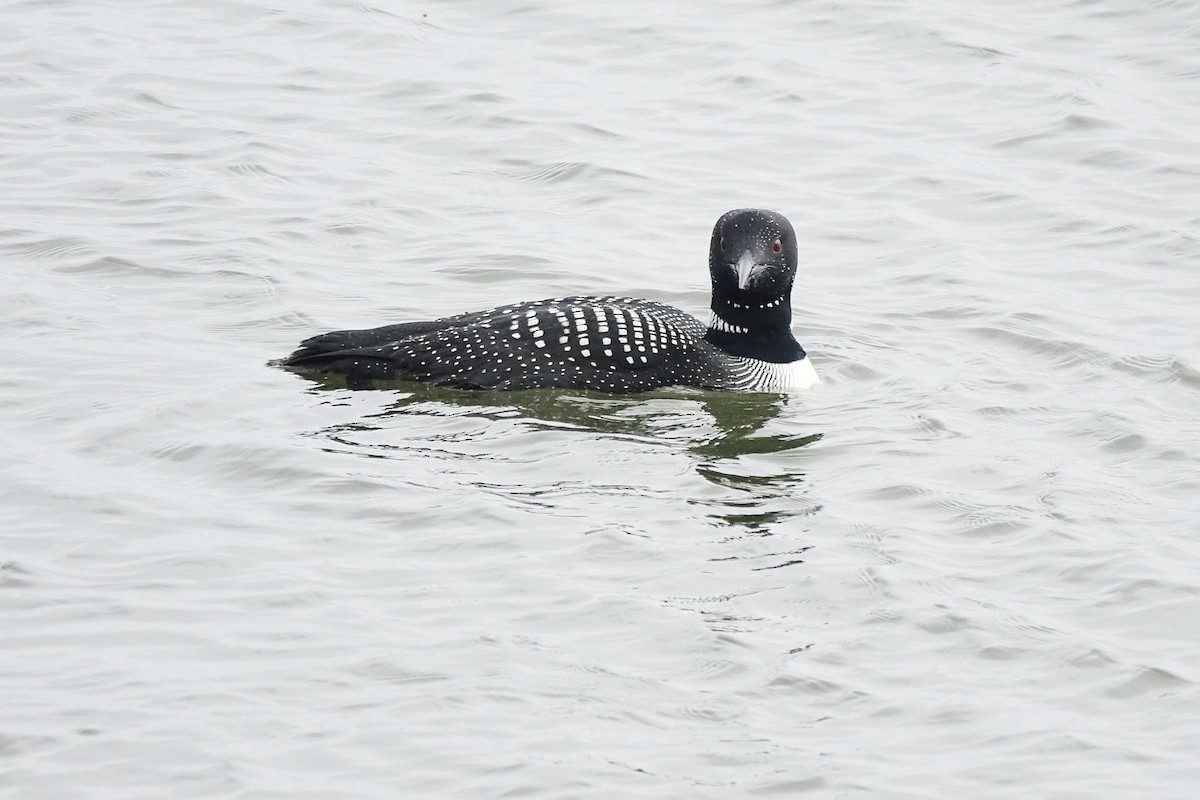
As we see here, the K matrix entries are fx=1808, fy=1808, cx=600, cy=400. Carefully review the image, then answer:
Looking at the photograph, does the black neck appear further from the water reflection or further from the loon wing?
the loon wing

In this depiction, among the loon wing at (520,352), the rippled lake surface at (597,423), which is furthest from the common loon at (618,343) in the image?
the rippled lake surface at (597,423)

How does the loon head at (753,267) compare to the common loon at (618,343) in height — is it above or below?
above

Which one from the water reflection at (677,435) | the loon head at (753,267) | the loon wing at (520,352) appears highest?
the loon head at (753,267)

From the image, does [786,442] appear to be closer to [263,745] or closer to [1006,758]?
[1006,758]

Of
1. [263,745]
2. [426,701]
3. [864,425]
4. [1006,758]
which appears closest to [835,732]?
[1006,758]

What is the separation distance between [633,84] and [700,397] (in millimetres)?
4829

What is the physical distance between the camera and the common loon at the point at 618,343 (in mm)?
6977

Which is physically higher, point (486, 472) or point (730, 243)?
point (730, 243)

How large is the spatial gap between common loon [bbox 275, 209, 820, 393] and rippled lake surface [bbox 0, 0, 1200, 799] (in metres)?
0.12

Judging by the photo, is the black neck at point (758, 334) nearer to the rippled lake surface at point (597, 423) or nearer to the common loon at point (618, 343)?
the common loon at point (618, 343)

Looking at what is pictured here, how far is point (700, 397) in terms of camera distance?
7.23 metres

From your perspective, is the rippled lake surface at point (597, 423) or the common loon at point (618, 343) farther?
the common loon at point (618, 343)

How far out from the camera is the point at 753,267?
722 centimetres

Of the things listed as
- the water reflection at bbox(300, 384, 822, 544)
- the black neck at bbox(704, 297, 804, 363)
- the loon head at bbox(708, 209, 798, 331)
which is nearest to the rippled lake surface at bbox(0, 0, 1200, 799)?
the water reflection at bbox(300, 384, 822, 544)
